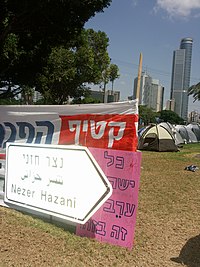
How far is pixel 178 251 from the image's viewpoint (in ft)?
13.0

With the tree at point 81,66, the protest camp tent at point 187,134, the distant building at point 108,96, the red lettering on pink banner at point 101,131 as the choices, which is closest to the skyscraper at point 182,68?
the distant building at point 108,96

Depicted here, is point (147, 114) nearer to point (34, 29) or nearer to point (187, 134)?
point (187, 134)

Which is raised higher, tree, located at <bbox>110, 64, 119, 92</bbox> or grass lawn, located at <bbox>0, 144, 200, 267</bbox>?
tree, located at <bbox>110, 64, 119, 92</bbox>

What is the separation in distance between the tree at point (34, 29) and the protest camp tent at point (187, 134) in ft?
63.1

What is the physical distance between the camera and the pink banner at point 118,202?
3.86 meters

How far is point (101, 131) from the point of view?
14.5ft

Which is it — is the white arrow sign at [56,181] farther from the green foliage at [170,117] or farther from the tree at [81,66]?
the green foliage at [170,117]

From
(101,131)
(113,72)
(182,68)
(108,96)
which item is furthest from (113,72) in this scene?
(182,68)

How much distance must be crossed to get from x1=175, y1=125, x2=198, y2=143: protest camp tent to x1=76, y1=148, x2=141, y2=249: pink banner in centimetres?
2433

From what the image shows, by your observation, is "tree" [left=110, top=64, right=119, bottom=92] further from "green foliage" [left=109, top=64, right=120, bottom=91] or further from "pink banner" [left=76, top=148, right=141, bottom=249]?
"pink banner" [left=76, top=148, right=141, bottom=249]

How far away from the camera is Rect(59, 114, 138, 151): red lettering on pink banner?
13.7 ft

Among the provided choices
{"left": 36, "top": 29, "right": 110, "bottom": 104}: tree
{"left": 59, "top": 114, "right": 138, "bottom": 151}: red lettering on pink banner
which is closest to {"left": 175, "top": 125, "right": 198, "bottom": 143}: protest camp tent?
{"left": 36, "top": 29, "right": 110, "bottom": 104}: tree

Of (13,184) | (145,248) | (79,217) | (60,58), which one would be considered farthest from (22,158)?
(60,58)

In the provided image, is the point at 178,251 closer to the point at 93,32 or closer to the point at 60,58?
the point at 60,58
